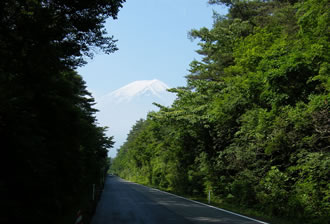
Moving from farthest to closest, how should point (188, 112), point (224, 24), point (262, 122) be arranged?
point (224, 24), point (188, 112), point (262, 122)

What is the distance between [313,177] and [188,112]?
11.9 metres

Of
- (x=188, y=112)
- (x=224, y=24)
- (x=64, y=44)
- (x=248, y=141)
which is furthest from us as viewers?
(x=224, y=24)

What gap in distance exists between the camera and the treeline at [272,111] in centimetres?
Result: 1278

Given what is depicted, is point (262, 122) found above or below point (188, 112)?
below

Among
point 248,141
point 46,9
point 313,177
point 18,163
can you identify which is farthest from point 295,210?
point 46,9

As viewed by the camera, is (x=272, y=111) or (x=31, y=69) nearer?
(x=31, y=69)

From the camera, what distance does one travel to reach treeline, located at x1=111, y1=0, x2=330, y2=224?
41.9 ft

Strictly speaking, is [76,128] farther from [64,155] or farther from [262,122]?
[262,122]

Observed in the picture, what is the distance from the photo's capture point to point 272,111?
50.1 feet

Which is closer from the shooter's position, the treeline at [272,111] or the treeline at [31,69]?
the treeline at [31,69]

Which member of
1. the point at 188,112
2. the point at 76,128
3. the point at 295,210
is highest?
the point at 188,112

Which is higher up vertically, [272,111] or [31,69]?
[272,111]

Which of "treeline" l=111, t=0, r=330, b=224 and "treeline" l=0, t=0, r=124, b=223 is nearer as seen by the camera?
"treeline" l=0, t=0, r=124, b=223

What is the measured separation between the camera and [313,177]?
41.1ft
